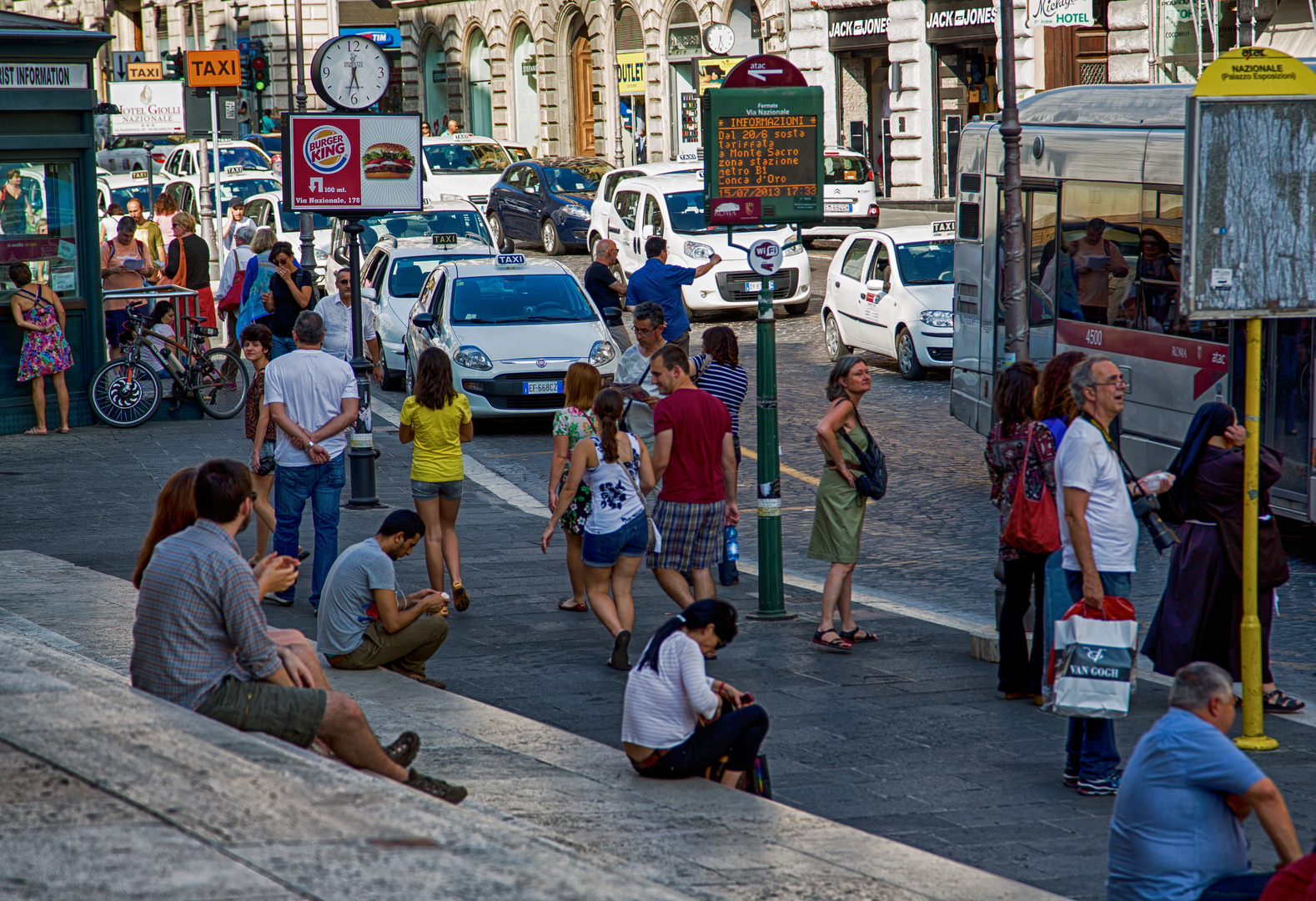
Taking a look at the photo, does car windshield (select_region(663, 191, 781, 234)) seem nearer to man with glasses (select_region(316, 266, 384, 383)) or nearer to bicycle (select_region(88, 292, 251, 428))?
bicycle (select_region(88, 292, 251, 428))

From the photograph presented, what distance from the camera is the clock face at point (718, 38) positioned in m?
39.4

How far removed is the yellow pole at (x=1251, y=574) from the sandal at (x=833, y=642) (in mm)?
2254

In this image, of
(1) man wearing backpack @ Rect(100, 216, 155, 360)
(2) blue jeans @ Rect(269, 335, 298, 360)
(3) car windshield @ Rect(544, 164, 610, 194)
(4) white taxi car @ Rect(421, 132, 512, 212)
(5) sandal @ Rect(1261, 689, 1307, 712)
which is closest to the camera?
(5) sandal @ Rect(1261, 689, 1307, 712)

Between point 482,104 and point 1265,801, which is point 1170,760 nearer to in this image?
point 1265,801

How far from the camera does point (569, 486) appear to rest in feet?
29.2

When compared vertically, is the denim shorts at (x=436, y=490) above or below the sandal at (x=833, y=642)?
above

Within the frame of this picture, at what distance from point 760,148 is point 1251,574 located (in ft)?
13.2

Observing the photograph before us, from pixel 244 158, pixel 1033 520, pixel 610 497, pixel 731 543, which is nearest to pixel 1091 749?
pixel 1033 520

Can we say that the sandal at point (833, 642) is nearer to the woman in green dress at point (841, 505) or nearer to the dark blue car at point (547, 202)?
the woman in green dress at point (841, 505)

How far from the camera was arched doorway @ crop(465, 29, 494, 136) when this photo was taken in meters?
56.7

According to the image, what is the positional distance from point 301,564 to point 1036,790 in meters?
5.78

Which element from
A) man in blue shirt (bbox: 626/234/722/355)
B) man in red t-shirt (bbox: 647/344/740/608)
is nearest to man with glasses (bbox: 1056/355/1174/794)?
man in red t-shirt (bbox: 647/344/740/608)

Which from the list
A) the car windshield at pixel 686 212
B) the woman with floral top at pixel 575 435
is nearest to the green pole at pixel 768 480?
the woman with floral top at pixel 575 435

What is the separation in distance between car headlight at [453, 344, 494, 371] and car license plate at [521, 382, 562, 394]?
14.8 inches
